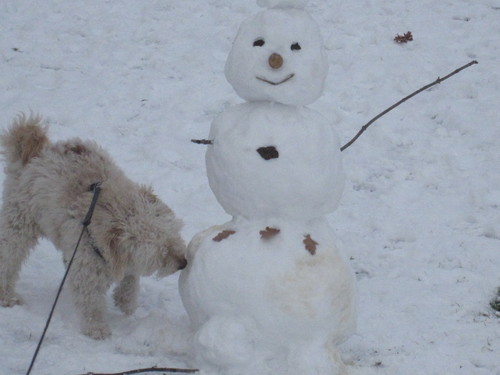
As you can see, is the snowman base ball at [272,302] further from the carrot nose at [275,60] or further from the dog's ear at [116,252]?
the carrot nose at [275,60]

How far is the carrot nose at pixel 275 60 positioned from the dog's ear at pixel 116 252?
1351mm

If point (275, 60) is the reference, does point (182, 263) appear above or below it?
below

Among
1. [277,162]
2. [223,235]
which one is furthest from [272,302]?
[277,162]

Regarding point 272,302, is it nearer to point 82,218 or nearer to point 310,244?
point 310,244

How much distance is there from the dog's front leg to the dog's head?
4.3 inches

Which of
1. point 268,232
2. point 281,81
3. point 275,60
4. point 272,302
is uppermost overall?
point 275,60

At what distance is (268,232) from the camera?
3459 mm

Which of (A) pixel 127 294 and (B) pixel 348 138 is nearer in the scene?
(A) pixel 127 294

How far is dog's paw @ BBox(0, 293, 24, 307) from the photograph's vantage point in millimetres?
4168

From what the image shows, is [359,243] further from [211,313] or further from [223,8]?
[223,8]

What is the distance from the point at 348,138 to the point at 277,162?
3.33 m

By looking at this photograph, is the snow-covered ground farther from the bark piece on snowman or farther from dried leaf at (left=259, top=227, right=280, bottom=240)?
the bark piece on snowman

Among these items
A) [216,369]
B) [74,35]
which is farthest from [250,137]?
[74,35]

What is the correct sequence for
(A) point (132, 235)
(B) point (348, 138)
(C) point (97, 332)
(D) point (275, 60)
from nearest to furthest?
(D) point (275, 60) < (A) point (132, 235) < (C) point (97, 332) < (B) point (348, 138)
